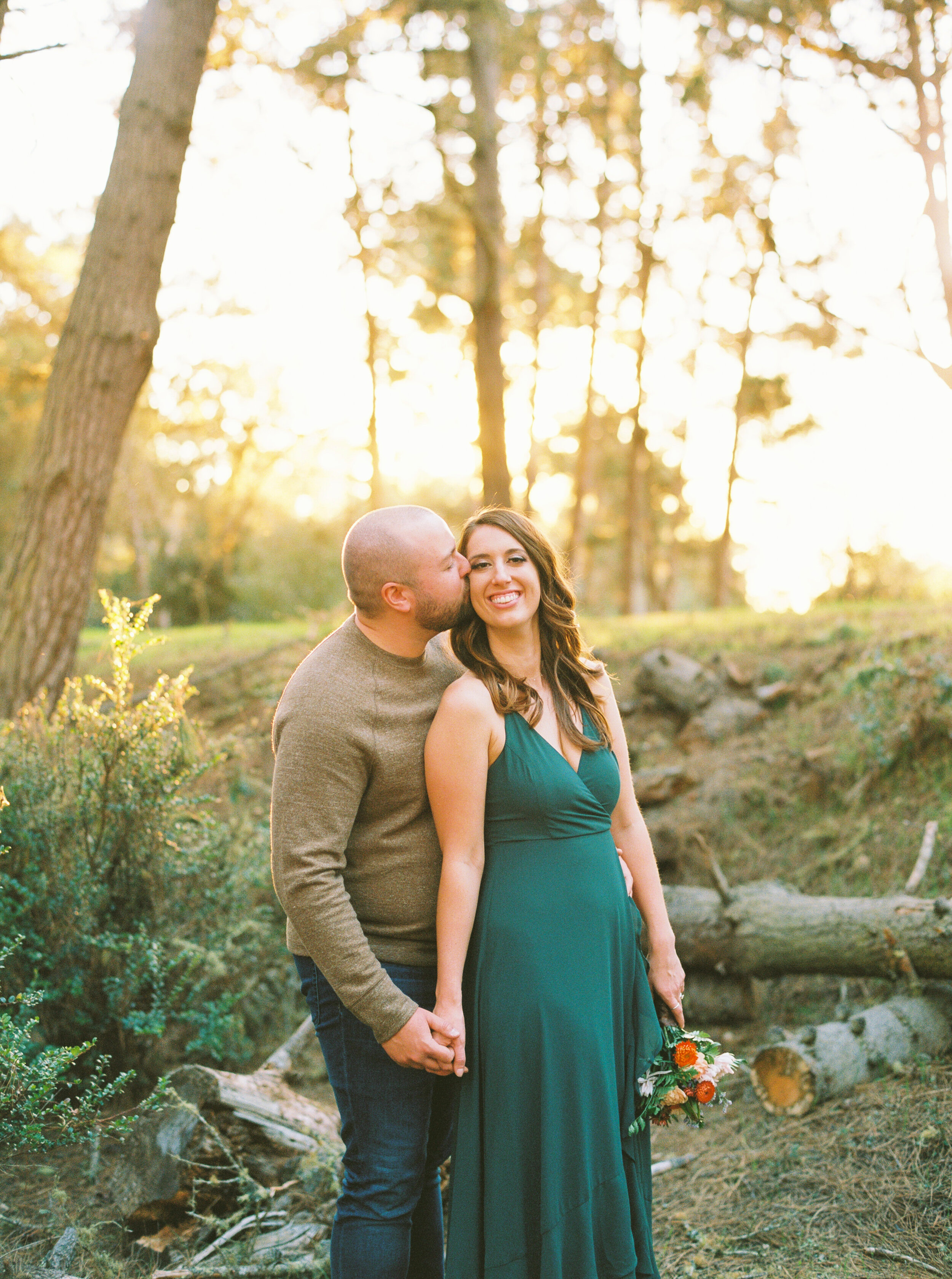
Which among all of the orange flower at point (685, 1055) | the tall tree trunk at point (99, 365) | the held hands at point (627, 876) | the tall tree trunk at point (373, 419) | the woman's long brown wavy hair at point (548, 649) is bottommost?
the orange flower at point (685, 1055)

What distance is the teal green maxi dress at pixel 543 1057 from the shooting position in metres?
2.30

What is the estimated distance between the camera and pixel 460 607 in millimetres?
2500

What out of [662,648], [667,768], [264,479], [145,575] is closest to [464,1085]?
[667,768]

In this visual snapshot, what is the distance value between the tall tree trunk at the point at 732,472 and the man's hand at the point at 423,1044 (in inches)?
649

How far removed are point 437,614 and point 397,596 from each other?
0.38 feet

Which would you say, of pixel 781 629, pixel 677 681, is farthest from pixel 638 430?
pixel 677 681

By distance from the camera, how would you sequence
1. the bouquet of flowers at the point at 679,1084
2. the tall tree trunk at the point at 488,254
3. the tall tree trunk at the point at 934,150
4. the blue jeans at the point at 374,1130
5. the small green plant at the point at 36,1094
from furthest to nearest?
the tall tree trunk at the point at 488,254 < the tall tree trunk at the point at 934,150 < the small green plant at the point at 36,1094 < the bouquet of flowers at the point at 679,1084 < the blue jeans at the point at 374,1130

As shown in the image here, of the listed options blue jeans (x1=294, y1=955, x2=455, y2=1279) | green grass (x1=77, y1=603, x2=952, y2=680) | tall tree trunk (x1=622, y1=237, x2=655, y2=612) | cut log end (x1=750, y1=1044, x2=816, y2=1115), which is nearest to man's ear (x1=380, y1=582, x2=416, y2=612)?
Answer: blue jeans (x1=294, y1=955, x2=455, y2=1279)

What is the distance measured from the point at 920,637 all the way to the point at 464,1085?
18.3ft

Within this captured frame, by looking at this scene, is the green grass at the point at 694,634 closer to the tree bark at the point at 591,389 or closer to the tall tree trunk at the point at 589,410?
the tree bark at the point at 591,389

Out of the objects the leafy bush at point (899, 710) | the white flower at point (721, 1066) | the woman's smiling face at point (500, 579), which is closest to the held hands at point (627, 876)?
the white flower at point (721, 1066)

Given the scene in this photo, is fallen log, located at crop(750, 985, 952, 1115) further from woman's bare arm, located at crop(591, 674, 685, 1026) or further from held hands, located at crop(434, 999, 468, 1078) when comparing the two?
held hands, located at crop(434, 999, 468, 1078)

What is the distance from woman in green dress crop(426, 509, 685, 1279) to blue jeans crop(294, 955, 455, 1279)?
108 millimetres

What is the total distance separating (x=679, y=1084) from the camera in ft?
8.21
